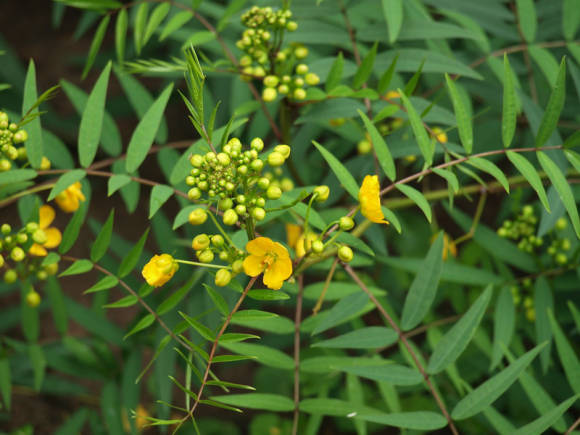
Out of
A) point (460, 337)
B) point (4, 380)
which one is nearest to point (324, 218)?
point (460, 337)

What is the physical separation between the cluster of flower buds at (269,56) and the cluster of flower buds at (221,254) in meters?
0.44

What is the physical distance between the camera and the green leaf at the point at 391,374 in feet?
4.34

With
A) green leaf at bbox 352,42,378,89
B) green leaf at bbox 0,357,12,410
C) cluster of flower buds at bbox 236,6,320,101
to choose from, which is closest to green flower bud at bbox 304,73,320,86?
cluster of flower buds at bbox 236,6,320,101

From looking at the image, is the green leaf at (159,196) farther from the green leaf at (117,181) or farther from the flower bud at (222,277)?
A: the flower bud at (222,277)

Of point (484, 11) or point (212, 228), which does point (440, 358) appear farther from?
point (484, 11)

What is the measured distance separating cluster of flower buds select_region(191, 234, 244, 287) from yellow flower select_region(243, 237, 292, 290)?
5 centimetres

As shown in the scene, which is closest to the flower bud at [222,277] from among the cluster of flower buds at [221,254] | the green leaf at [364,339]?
the cluster of flower buds at [221,254]

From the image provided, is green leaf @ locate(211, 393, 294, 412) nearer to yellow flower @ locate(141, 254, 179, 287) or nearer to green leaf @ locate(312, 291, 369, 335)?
green leaf @ locate(312, 291, 369, 335)

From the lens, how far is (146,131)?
138cm

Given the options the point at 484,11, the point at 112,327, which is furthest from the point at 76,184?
the point at 484,11

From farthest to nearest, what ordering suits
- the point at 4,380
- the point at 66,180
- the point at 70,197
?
the point at 4,380
the point at 70,197
the point at 66,180

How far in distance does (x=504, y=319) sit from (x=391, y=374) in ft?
1.59

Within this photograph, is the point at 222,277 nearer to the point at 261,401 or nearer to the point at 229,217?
the point at 229,217

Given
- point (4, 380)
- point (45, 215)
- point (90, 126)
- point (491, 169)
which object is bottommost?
point (4, 380)
